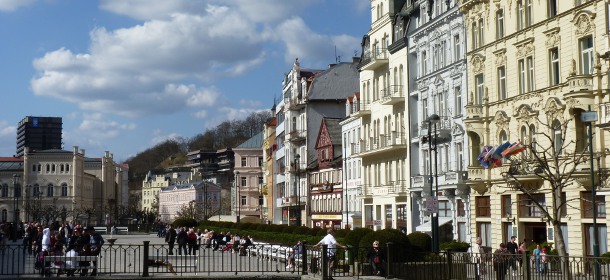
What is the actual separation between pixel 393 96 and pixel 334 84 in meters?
32.7

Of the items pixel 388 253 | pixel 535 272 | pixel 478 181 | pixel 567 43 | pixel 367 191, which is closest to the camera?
pixel 535 272

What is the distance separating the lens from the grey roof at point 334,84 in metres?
90.2

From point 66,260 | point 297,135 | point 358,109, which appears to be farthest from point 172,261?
point 297,135

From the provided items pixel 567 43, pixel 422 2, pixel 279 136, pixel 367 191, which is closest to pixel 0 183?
pixel 279 136

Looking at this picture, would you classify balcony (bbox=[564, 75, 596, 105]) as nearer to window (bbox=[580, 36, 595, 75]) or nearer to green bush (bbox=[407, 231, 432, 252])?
window (bbox=[580, 36, 595, 75])

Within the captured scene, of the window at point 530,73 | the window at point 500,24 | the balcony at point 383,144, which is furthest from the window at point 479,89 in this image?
the balcony at point 383,144

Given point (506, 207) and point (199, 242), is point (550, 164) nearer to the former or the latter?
point (506, 207)

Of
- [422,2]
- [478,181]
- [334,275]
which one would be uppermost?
[422,2]

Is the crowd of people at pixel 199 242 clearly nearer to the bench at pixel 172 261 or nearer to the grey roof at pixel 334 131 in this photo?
the bench at pixel 172 261

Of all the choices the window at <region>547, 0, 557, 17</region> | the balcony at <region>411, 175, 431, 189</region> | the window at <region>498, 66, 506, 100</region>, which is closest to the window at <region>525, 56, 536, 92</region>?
the window at <region>547, 0, 557, 17</region>

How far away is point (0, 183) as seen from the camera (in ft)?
579

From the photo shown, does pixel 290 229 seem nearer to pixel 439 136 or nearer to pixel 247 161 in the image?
pixel 439 136

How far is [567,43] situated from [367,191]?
30254 millimetres

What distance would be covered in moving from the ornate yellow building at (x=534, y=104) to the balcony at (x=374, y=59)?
13.6 meters
